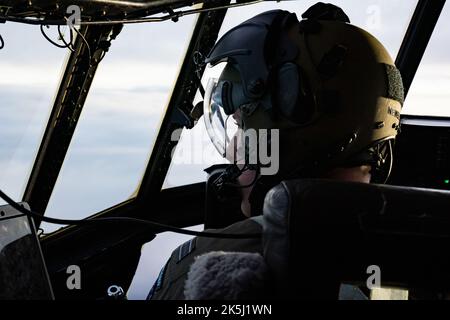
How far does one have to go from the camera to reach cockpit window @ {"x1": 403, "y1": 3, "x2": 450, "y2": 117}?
4824 mm

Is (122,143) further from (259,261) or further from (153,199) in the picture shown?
(259,261)

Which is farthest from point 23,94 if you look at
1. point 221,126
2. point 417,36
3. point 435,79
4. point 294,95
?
point 435,79

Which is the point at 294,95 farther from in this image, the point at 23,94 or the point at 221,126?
the point at 23,94

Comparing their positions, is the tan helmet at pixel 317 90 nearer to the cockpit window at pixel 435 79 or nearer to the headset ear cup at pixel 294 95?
the headset ear cup at pixel 294 95

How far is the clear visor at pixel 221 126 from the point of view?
166cm

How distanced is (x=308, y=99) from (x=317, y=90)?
26 millimetres

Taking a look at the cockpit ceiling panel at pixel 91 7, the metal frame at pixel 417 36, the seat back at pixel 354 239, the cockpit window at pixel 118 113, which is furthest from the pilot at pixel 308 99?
the metal frame at pixel 417 36

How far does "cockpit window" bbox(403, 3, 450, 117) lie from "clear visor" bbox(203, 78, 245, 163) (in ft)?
10.9

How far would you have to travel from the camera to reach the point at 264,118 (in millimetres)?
1585

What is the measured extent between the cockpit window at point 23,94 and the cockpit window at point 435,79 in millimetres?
2538

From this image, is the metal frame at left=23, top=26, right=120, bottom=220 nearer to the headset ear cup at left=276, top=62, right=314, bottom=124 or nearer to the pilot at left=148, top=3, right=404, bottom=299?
the pilot at left=148, top=3, right=404, bottom=299

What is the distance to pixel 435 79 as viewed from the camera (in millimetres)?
4918

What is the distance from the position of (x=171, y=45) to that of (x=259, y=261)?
314 centimetres
